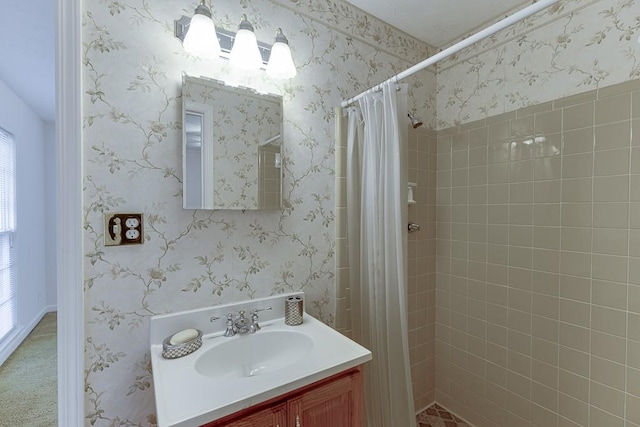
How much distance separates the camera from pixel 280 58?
1221mm

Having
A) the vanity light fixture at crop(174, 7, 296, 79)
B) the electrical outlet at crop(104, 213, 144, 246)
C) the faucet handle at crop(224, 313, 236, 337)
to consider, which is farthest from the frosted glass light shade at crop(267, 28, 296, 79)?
the faucet handle at crop(224, 313, 236, 337)

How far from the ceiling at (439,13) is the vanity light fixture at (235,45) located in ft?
2.11

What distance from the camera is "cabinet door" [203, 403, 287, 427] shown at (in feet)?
2.50

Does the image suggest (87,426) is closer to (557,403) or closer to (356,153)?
(356,153)

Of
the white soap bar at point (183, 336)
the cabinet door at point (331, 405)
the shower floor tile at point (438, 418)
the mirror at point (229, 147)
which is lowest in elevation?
the shower floor tile at point (438, 418)

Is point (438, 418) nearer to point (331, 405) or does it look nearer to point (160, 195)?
point (331, 405)

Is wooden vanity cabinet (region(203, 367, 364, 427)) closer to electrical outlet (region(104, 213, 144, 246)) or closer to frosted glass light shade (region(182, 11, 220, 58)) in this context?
electrical outlet (region(104, 213, 144, 246))

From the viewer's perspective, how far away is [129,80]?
1.01 m

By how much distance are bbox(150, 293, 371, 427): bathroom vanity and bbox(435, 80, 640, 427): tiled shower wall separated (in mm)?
1113

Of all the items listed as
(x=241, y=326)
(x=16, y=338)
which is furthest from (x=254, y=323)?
(x=16, y=338)

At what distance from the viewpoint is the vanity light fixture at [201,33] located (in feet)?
3.38

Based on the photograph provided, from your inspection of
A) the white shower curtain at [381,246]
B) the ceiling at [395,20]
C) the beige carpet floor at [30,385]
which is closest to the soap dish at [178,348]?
the white shower curtain at [381,246]

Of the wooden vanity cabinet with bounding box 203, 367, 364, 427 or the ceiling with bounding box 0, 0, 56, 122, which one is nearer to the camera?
the wooden vanity cabinet with bounding box 203, 367, 364, 427

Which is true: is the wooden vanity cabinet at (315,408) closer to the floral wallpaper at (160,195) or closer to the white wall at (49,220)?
the floral wallpaper at (160,195)
